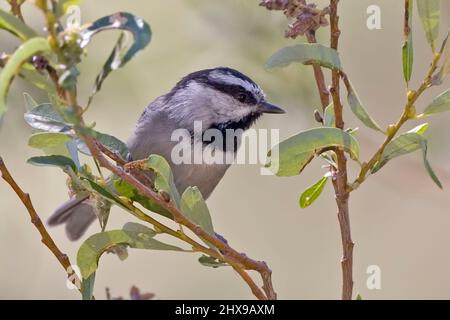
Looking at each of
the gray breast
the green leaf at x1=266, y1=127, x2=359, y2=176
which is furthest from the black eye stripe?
the green leaf at x1=266, y1=127, x2=359, y2=176

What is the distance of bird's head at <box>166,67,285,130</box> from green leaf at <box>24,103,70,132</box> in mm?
2100

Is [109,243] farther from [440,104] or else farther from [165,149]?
[165,149]

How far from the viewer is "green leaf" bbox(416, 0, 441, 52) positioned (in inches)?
88.3

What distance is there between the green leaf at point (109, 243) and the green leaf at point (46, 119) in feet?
1.29

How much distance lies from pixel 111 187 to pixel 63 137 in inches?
15.0

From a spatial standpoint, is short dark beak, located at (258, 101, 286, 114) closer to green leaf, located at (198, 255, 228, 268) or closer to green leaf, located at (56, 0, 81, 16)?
green leaf, located at (198, 255, 228, 268)

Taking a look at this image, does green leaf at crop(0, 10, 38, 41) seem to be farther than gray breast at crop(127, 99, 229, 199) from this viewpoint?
No

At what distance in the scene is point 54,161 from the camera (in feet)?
7.20

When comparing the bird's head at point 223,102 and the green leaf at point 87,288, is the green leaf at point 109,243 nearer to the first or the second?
the green leaf at point 87,288

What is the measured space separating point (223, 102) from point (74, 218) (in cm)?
111

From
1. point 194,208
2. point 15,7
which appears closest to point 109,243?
point 194,208

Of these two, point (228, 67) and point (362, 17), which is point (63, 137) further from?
point (362, 17)

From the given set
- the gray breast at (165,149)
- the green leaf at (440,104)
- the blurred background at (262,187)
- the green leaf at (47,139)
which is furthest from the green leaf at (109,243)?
the gray breast at (165,149)

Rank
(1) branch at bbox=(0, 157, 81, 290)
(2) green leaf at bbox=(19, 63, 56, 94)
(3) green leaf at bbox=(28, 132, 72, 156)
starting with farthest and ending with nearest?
(1) branch at bbox=(0, 157, 81, 290) < (3) green leaf at bbox=(28, 132, 72, 156) < (2) green leaf at bbox=(19, 63, 56, 94)
